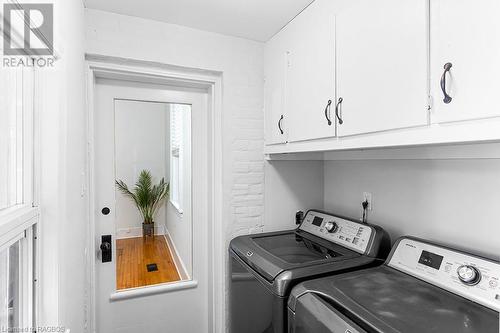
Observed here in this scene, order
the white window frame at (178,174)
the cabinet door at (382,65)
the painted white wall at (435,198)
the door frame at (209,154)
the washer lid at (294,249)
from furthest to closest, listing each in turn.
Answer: the white window frame at (178,174)
the door frame at (209,154)
the washer lid at (294,249)
the painted white wall at (435,198)
the cabinet door at (382,65)

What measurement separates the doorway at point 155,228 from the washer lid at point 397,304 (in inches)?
45.1

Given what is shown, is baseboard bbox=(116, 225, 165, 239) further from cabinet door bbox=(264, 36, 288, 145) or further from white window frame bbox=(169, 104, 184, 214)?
cabinet door bbox=(264, 36, 288, 145)

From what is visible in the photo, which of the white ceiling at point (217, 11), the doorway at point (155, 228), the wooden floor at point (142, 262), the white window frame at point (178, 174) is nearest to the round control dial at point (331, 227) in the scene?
the doorway at point (155, 228)

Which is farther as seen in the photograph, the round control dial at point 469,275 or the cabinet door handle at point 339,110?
the cabinet door handle at point 339,110

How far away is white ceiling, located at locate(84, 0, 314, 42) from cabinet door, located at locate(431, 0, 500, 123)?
892 millimetres

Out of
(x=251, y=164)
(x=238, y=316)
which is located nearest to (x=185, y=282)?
(x=238, y=316)

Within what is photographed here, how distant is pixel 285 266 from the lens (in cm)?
135

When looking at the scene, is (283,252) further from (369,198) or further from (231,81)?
(231,81)

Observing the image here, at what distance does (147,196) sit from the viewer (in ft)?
6.59

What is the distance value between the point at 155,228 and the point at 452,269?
1796mm

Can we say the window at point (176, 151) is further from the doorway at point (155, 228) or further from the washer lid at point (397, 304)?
the washer lid at point (397, 304)

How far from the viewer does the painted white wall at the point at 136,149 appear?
1946mm

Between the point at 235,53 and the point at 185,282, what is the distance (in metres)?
1.77

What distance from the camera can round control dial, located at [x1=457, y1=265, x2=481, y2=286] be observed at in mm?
1044
